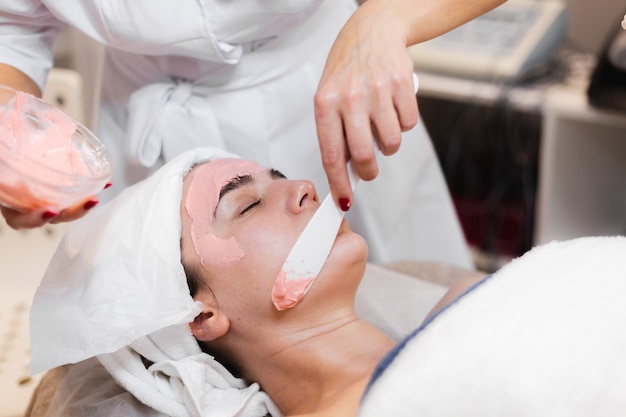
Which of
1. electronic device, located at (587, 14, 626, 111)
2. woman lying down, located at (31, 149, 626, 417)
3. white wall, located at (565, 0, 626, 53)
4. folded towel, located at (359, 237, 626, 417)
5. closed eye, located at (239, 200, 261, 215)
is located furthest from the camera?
white wall, located at (565, 0, 626, 53)

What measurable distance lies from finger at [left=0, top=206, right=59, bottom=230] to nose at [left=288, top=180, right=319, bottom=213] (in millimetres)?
376

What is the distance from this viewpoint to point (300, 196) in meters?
1.21

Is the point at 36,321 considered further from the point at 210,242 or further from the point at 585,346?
the point at 585,346

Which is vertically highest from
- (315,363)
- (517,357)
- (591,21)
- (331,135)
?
(331,135)

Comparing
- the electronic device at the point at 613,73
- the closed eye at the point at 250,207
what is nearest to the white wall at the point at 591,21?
the electronic device at the point at 613,73

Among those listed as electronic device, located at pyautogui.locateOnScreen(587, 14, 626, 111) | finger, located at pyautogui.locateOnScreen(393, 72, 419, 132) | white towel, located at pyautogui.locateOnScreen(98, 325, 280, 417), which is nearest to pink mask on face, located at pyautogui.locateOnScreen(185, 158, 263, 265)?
white towel, located at pyautogui.locateOnScreen(98, 325, 280, 417)

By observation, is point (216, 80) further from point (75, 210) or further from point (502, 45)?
point (502, 45)

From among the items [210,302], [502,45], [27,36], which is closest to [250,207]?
[210,302]

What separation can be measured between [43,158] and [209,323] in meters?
0.36

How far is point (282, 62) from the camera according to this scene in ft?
4.63

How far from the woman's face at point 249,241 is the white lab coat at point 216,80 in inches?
9.0

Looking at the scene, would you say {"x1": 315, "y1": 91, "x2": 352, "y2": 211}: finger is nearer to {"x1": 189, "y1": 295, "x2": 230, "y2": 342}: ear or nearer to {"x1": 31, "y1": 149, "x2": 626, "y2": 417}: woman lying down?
{"x1": 31, "y1": 149, "x2": 626, "y2": 417}: woman lying down

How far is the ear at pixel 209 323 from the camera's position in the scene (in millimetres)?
1171

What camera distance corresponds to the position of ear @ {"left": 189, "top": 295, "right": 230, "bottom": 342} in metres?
1.17
